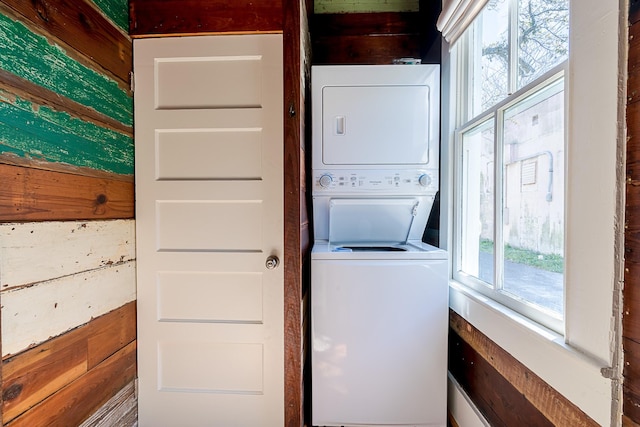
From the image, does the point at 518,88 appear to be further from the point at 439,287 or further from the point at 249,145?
the point at 249,145

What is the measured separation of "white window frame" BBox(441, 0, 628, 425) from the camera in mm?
656

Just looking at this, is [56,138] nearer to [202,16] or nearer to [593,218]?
[202,16]

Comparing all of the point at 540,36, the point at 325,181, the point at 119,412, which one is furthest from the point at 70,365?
the point at 540,36

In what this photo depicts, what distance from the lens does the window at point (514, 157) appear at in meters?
0.91

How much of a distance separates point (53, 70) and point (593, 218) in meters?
1.72

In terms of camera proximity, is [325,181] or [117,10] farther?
[325,181]

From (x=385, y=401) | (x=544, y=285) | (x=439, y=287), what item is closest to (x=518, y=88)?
(x=544, y=285)

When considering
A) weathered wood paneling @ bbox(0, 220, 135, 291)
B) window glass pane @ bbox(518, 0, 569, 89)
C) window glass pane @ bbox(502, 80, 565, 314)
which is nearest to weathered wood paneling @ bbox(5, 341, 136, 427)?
weathered wood paneling @ bbox(0, 220, 135, 291)

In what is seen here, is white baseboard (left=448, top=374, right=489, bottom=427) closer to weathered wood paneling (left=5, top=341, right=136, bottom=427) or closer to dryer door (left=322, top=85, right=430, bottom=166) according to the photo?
dryer door (left=322, top=85, right=430, bottom=166)

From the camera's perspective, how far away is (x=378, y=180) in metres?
1.52

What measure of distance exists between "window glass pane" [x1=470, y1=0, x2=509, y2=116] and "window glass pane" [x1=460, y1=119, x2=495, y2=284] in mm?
134

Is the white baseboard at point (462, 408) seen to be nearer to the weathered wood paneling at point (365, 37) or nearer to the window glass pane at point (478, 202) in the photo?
the window glass pane at point (478, 202)

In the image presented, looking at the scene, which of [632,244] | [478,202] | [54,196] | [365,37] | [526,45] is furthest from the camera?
[365,37]

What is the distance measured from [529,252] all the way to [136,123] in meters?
1.82
